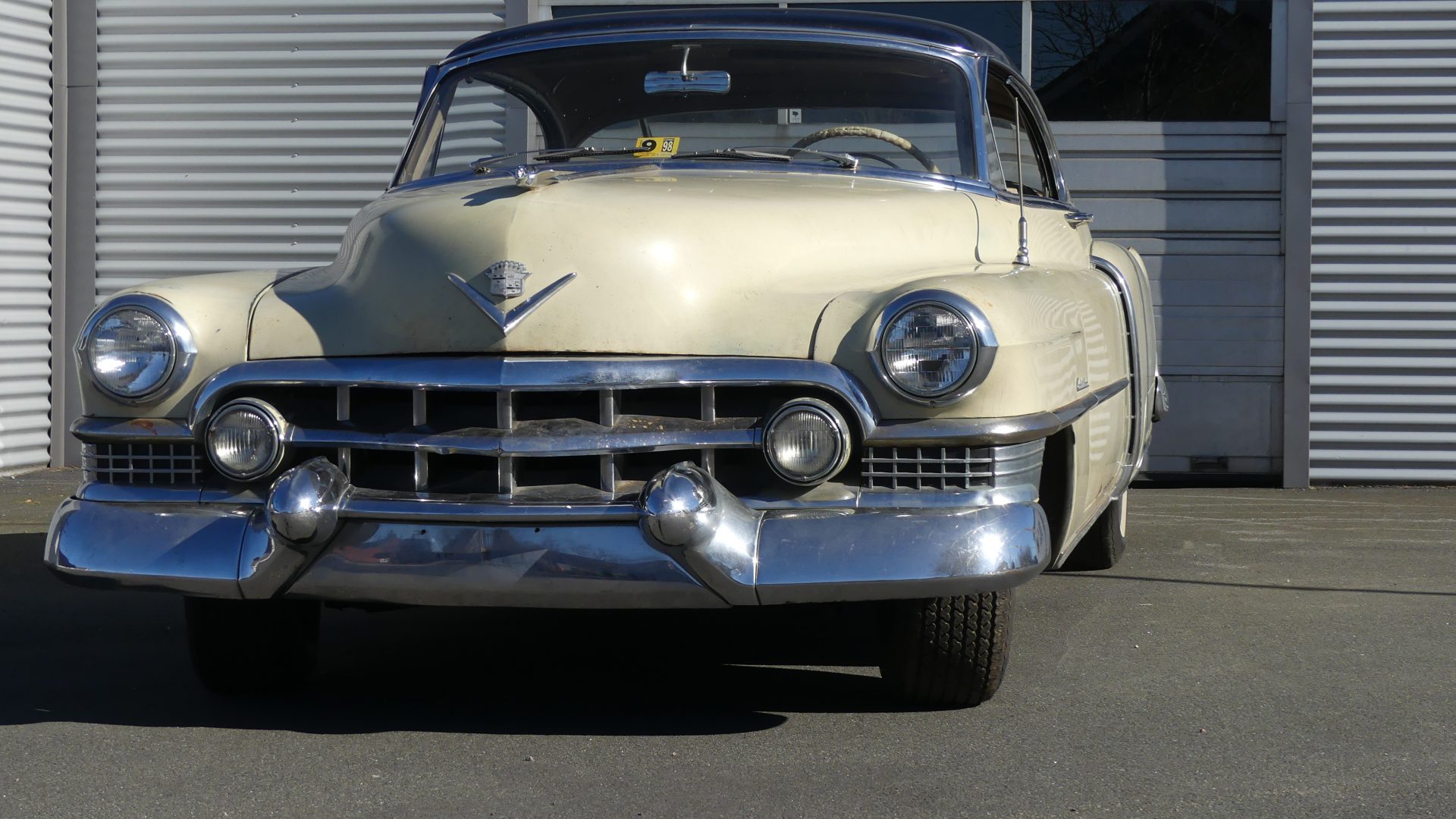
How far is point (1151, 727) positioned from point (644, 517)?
4.18 ft

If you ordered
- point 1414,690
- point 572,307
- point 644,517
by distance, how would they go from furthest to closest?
1. point 1414,690
2. point 572,307
3. point 644,517

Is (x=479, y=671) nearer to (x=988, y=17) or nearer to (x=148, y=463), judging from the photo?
(x=148, y=463)

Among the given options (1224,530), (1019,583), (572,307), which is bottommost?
(1224,530)

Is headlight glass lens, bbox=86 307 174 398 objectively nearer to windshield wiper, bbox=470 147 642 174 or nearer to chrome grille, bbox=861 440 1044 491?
windshield wiper, bbox=470 147 642 174

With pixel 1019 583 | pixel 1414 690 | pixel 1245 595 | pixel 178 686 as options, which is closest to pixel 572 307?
pixel 1019 583

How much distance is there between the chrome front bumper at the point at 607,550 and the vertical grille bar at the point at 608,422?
0.06 metres

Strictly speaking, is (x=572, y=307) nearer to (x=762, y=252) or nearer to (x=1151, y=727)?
(x=762, y=252)

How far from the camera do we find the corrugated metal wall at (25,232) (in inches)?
368

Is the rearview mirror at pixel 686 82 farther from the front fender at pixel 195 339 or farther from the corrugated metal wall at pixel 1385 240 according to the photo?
the corrugated metal wall at pixel 1385 240

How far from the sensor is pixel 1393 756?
3389 millimetres

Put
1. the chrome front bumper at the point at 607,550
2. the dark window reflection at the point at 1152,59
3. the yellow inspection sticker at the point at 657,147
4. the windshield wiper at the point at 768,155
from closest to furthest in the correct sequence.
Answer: the chrome front bumper at the point at 607,550 → the windshield wiper at the point at 768,155 → the yellow inspection sticker at the point at 657,147 → the dark window reflection at the point at 1152,59

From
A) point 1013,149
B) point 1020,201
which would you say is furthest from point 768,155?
point 1013,149

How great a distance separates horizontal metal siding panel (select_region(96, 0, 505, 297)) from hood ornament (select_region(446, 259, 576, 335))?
6.15m

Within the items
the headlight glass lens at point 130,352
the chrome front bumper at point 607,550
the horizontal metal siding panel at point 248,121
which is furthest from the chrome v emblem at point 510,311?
the horizontal metal siding panel at point 248,121
